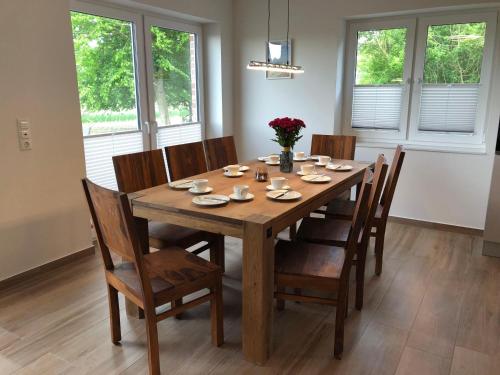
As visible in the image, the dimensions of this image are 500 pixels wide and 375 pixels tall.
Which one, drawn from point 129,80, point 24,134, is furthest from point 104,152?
point 24,134

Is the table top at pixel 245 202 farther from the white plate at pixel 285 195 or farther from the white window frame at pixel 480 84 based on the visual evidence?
the white window frame at pixel 480 84

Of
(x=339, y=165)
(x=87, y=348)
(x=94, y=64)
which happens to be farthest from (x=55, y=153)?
(x=339, y=165)

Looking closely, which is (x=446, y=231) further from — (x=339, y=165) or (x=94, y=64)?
(x=94, y=64)

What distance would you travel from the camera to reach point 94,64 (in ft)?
11.3

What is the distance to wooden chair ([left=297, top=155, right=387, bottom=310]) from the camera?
234cm

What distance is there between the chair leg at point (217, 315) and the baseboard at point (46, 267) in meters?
1.59

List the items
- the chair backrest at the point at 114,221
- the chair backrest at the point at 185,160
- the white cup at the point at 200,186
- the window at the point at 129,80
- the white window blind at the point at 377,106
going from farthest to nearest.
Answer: the white window blind at the point at 377,106 < the window at the point at 129,80 < the chair backrest at the point at 185,160 < the white cup at the point at 200,186 < the chair backrest at the point at 114,221

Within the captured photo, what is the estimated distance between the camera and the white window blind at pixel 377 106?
4160mm

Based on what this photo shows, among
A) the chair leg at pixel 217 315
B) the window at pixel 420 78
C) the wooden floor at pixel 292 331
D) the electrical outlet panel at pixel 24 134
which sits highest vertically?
the window at pixel 420 78

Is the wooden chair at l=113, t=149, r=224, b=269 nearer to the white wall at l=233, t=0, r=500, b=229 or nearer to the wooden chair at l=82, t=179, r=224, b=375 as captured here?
the wooden chair at l=82, t=179, r=224, b=375

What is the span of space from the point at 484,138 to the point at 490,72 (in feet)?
1.97

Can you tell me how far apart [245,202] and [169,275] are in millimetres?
568

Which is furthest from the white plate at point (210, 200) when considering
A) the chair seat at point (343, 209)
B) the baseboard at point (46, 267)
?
the baseboard at point (46, 267)

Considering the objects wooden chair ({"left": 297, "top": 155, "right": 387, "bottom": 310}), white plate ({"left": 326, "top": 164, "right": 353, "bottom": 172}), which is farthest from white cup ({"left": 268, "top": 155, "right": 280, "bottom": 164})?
wooden chair ({"left": 297, "top": 155, "right": 387, "bottom": 310})
